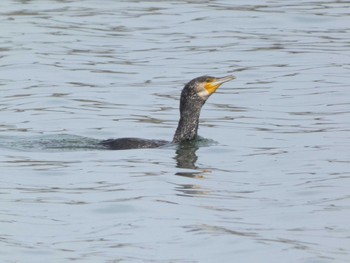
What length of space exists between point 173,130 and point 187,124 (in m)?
1.28

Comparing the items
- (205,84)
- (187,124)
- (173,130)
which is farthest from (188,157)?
(173,130)

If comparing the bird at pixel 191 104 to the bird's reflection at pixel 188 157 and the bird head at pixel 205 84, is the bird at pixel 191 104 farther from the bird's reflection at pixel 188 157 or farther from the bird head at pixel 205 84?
the bird's reflection at pixel 188 157

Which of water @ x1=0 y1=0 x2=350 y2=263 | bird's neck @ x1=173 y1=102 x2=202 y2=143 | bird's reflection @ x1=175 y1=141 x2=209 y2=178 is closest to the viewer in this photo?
water @ x1=0 y1=0 x2=350 y2=263

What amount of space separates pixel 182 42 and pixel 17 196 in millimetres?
10251

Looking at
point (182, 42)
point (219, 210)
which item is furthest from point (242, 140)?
point (182, 42)

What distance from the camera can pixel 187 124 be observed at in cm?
1555

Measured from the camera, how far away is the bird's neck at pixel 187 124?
15.5 metres

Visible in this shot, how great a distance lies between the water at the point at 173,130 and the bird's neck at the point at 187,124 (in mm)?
196

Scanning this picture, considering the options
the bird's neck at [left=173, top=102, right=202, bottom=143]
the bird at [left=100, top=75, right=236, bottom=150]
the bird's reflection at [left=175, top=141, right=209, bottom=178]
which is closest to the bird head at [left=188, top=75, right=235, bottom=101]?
the bird at [left=100, top=75, right=236, bottom=150]

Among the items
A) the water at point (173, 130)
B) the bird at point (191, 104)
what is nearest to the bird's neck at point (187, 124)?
the bird at point (191, 104)

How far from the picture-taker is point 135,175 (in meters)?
13.7

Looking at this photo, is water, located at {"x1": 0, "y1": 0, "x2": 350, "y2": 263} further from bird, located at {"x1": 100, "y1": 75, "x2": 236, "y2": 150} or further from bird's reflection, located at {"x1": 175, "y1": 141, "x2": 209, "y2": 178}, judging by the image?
bird, located at {"x1": 100, "y1": 75, "x2": 236, "y2": 150}

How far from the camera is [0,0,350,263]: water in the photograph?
36.1 ft

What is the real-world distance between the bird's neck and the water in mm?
196
